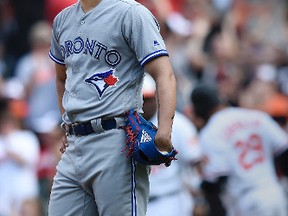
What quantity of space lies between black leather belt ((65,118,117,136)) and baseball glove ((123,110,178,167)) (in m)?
0.08

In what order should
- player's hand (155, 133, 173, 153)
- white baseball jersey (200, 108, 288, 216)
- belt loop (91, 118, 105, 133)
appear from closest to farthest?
1. player's hand (155, 133, 173, 153)
2. belt loop (91, 118, 105, 133)
3. white baseball jersey (200, 108, 288, 216)

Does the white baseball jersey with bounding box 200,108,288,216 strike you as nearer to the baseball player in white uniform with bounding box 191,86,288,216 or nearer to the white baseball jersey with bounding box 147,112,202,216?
the baseball player in white uniform with bounding box 191,86,288,216

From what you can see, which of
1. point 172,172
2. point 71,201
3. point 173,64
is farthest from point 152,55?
point 173,64

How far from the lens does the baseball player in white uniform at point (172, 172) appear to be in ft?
30.2

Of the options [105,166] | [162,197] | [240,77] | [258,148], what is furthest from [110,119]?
[240,77]

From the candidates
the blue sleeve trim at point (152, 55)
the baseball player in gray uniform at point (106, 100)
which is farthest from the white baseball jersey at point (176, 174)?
the blue sleeve trim at point (152, 55)

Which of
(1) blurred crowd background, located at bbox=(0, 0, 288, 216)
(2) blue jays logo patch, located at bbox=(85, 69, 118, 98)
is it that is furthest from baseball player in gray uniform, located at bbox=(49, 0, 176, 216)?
(1) blurred crowd background, located at bbox=(0, 0, 288, 216)

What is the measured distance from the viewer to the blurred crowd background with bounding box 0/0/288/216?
11.4m

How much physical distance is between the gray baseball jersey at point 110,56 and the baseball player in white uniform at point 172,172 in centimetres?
276

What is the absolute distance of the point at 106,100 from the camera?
6348 mm

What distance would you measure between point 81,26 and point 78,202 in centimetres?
100

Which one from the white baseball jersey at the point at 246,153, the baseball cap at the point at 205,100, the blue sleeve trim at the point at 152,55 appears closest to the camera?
the blue sleeve trim at the point at 152,55

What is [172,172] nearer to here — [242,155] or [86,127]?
[242,155]

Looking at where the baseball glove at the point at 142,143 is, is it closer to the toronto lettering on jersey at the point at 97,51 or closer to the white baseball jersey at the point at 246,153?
the toronto lettering on jersey at the point at 97,51
